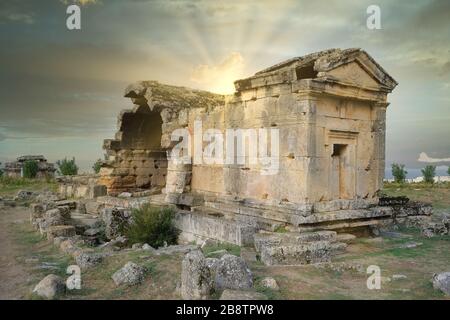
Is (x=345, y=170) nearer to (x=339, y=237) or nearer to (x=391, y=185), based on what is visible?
(x=339, y=237)

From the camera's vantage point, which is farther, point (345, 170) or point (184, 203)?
point (184, 203)

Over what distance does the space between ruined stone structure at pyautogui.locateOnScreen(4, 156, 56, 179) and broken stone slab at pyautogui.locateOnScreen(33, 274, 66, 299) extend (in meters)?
20.5

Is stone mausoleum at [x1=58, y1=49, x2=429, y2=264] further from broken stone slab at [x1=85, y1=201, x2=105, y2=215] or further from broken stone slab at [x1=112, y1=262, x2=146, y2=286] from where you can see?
broken stone slab at [x1=85, y1=201, x2=105, y2=215]

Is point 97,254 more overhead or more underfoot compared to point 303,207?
more underfoot

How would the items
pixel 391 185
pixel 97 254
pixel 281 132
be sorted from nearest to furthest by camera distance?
pixel 97 254
pixel 281 132
pixel 391 185

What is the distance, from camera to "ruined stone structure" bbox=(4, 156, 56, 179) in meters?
24.8

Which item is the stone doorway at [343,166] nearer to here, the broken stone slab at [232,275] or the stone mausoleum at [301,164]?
the stone mausoleum at [301,164]

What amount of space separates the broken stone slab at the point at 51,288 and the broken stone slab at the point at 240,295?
80.1 inches

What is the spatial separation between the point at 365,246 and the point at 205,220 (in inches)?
123

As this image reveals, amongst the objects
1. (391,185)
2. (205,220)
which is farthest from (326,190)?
(391,185)

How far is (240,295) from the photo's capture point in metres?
4.86

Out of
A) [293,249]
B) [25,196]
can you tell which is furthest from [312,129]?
[25,196]

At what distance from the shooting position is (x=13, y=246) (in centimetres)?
911

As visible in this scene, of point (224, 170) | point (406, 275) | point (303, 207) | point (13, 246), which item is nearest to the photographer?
point (406, 275)
